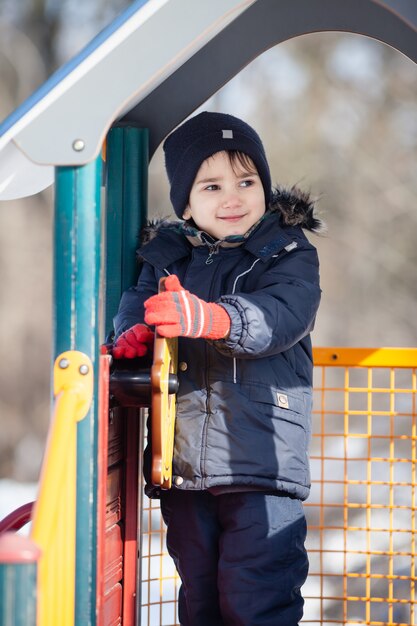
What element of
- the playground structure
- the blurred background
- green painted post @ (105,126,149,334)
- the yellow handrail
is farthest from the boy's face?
the blurred background

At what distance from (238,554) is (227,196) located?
2.70ft

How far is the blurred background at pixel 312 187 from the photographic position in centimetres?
855

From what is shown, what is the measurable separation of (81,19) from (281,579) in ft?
24.7

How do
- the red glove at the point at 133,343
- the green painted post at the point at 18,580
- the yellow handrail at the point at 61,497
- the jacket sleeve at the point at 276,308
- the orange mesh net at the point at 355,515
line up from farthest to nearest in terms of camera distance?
the orange mesh net at the point at 355,515, the red glove at the point at 133,343, the jacket sleeve at the point at 276,308, the yellow handrail at the point at 61,497, the green painted post at the point at 18,580

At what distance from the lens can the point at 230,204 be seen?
2258mm

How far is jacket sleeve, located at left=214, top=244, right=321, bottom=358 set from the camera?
6.28 feet

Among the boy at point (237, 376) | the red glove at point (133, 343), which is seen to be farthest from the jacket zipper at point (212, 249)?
the red glove at point (133, 343)

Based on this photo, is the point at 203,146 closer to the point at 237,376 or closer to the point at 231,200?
the point at 231,200

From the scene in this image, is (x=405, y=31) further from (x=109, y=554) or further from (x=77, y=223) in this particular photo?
(x=109, y=554)

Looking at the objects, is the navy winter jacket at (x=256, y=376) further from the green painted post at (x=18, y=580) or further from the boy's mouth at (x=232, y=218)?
the green painted post at (x=18, y=580)

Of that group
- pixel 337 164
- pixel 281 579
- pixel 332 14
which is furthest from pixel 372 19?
pixel 337 164

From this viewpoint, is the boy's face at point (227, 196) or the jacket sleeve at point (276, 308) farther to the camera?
the boy's face at point (227, 196)

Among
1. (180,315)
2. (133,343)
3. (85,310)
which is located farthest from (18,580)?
(133,343)

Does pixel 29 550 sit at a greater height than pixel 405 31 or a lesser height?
lesser
